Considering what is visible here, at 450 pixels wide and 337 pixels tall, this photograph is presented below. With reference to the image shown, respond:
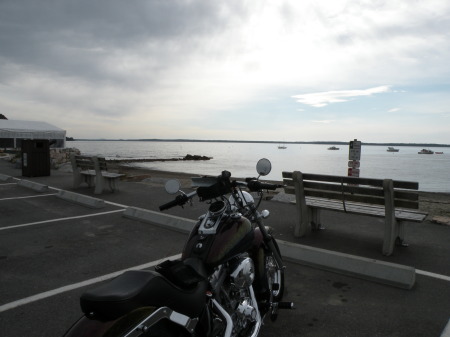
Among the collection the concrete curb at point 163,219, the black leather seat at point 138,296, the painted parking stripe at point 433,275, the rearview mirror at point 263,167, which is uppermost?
the rearview mirror at point 263,167

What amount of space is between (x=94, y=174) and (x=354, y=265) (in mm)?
8097

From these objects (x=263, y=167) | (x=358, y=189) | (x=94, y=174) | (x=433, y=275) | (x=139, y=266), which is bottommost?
(x=139, y=266)

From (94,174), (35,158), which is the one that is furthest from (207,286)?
(35,158)

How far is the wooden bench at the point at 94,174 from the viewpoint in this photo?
10133 mm

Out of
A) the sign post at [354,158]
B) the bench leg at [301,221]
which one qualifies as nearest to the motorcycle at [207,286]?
the bench leg at [301,221]

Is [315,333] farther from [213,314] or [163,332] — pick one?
[163,332]

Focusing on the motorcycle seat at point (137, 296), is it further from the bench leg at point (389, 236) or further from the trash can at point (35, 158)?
the trash can at point (35, 158)

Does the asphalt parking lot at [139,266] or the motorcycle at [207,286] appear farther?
the asphalt parking lot at [139,266]

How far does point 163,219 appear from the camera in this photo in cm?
652

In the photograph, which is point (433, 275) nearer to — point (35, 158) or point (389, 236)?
point (389, 236)

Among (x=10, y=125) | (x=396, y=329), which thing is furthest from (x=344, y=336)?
(x=10, y=125)

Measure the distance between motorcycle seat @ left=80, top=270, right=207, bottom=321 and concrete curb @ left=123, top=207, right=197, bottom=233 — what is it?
153 inches

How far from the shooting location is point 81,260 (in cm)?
486

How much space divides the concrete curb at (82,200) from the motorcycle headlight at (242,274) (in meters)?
6.14
